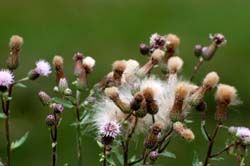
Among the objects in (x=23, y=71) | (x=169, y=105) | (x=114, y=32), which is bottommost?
(x=169, y=105)

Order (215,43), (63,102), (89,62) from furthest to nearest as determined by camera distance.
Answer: (215,43), (89,62), (63,102)

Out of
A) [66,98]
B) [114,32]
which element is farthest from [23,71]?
[66,98]

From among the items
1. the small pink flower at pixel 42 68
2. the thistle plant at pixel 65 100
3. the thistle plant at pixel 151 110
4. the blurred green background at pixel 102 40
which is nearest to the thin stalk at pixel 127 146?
the thistle plant at pixel 151 110

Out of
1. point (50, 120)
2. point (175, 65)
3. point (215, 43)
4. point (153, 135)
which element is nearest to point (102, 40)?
point (215, 43)

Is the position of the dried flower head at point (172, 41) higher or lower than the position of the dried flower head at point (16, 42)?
lower

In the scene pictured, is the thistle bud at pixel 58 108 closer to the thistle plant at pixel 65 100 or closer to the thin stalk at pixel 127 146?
the thistle plant at pixel 65 100

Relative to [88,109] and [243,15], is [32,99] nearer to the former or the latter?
[243,15]

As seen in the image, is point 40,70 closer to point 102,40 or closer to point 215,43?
point 215,43
